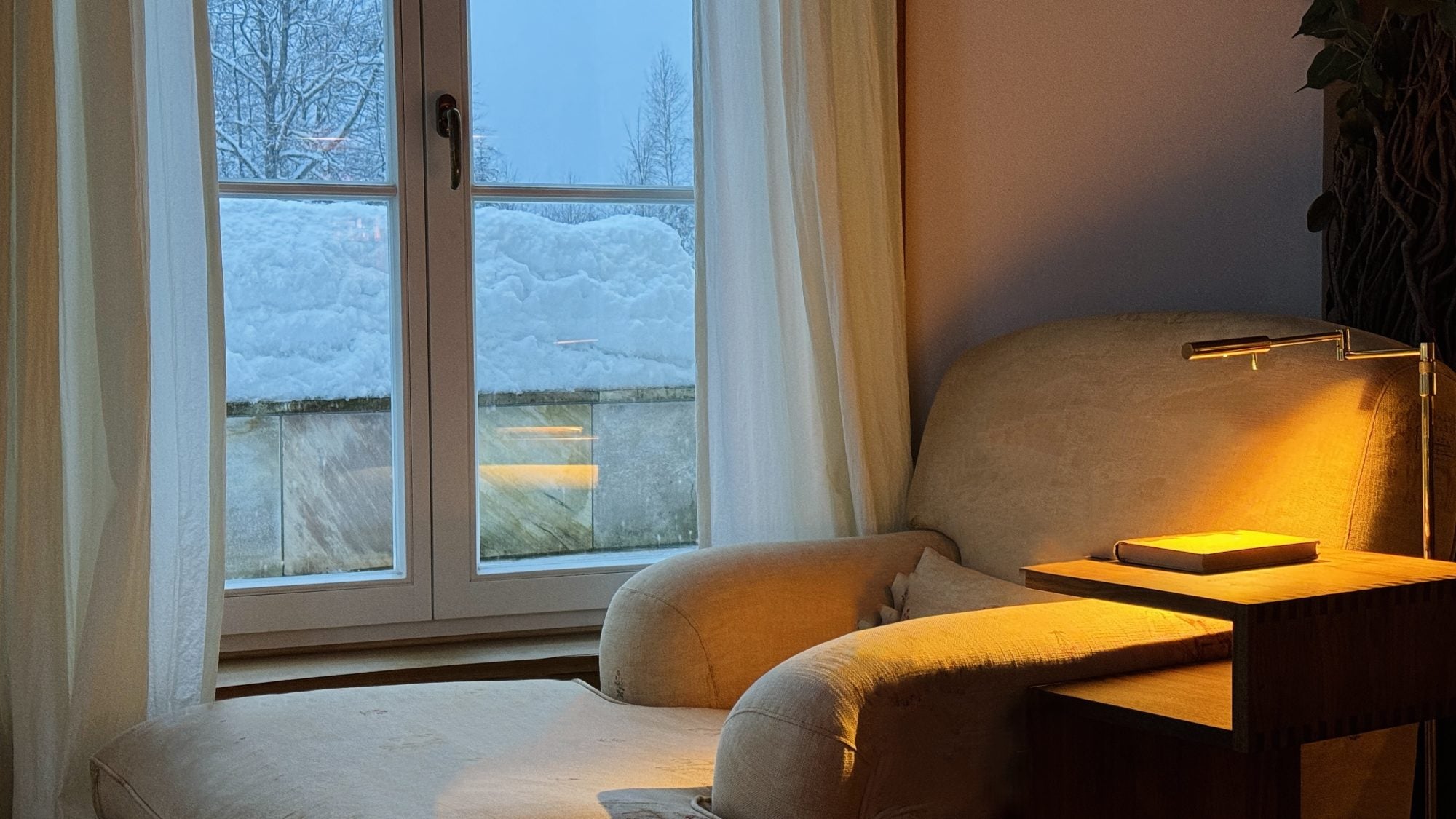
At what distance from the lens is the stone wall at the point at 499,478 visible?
236 cm

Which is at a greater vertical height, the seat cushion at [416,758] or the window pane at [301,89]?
the window pane at [301,89]

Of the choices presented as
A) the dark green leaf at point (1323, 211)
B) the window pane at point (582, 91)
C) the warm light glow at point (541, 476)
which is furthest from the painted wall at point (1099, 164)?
the warm light glow at point (541, 476)

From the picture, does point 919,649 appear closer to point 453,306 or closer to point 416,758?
point 416,758

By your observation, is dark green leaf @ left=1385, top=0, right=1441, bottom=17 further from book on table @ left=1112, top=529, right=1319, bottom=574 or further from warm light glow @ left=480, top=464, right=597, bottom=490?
warm light glow @ left=480, top=464, right=597, bottom=490

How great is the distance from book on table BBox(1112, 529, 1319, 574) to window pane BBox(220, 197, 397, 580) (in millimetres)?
1443

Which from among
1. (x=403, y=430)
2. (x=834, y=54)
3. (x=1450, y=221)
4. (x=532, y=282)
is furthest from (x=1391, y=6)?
(x=403, y=430)

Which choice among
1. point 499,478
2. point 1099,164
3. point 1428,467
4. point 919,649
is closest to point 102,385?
point 499,478

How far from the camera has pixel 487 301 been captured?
2.47m

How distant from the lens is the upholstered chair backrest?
5.26 feet

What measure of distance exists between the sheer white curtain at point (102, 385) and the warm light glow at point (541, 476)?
0.58 m

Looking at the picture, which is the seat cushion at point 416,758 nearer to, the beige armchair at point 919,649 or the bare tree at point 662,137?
the beige armchair at point 919,649

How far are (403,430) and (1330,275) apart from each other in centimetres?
158

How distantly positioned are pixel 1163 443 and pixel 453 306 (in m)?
1.28

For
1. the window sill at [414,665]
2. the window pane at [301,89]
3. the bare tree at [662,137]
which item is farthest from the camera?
the bare tree at [662,137]
